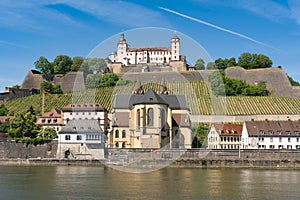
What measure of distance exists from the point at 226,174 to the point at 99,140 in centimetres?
1927

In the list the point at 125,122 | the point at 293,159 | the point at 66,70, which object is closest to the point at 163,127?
the point at 125,122

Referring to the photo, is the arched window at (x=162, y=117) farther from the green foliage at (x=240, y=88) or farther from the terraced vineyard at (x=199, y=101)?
the green foliage at (x=240, y=88)

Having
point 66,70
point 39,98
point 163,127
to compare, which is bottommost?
point 163,127

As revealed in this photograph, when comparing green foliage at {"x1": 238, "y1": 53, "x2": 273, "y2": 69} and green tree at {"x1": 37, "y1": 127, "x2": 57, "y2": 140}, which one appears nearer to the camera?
green tree at {"x1": 37, "y1": 127, "x2": 57, "y2": 140}

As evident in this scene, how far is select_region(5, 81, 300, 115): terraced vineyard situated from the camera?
82500mm

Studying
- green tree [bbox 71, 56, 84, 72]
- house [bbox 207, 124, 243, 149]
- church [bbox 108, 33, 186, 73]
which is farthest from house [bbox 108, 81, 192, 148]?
green tree [bbox 71, 56, 84, 72]

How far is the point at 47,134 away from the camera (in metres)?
64.3

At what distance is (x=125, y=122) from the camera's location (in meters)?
65.8

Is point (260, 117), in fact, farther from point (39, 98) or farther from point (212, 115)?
point (39, 98)

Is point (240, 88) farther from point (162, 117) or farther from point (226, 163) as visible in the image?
point (226, 163)

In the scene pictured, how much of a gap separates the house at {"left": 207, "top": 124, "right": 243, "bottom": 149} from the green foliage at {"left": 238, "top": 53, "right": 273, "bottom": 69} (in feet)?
176

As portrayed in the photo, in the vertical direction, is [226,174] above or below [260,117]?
below

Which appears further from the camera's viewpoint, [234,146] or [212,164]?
[234,146]

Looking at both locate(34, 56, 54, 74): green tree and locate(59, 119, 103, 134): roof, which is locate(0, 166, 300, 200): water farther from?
locate(34, 56, 54, 74): green tree
